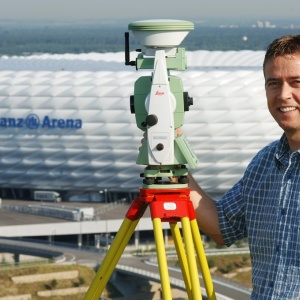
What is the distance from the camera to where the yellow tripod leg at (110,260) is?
8453mm

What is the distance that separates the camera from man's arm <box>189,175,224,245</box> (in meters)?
8.62

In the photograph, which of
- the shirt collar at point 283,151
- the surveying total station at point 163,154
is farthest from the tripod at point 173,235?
the shirt collar at point 283,151

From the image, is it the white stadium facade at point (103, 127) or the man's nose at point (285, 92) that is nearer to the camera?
the man's nose at point (285, 92)

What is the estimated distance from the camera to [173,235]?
862 centimetres

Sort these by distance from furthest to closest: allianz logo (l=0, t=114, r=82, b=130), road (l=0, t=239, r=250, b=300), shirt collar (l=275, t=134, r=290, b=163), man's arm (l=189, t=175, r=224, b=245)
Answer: allianz logo (l=0, t=114, r=82, b=130) < road (l=0, t=239, r=250, b=300) < man's arm (l=189, t=175, r=224, b=245) < shirt collar (l=275, t=134, r=290, b=163)

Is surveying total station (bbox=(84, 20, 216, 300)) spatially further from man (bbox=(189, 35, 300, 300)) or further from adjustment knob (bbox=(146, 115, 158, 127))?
man (bbox=(189, 35, 300, 300))

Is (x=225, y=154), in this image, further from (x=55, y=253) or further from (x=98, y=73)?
(x=55, y=253)

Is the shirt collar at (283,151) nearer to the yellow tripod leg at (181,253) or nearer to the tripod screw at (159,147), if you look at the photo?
the tripod screw at (159,147)

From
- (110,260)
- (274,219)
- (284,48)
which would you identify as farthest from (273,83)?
(110,260)

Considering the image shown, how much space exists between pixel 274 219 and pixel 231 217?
0.69 meters

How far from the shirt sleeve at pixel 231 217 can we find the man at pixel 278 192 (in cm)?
9

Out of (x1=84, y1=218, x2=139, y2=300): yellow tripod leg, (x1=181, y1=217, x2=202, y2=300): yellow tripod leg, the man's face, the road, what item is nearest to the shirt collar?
the man's face

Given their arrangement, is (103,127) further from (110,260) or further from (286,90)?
(286,90)

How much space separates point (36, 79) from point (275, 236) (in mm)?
55840
